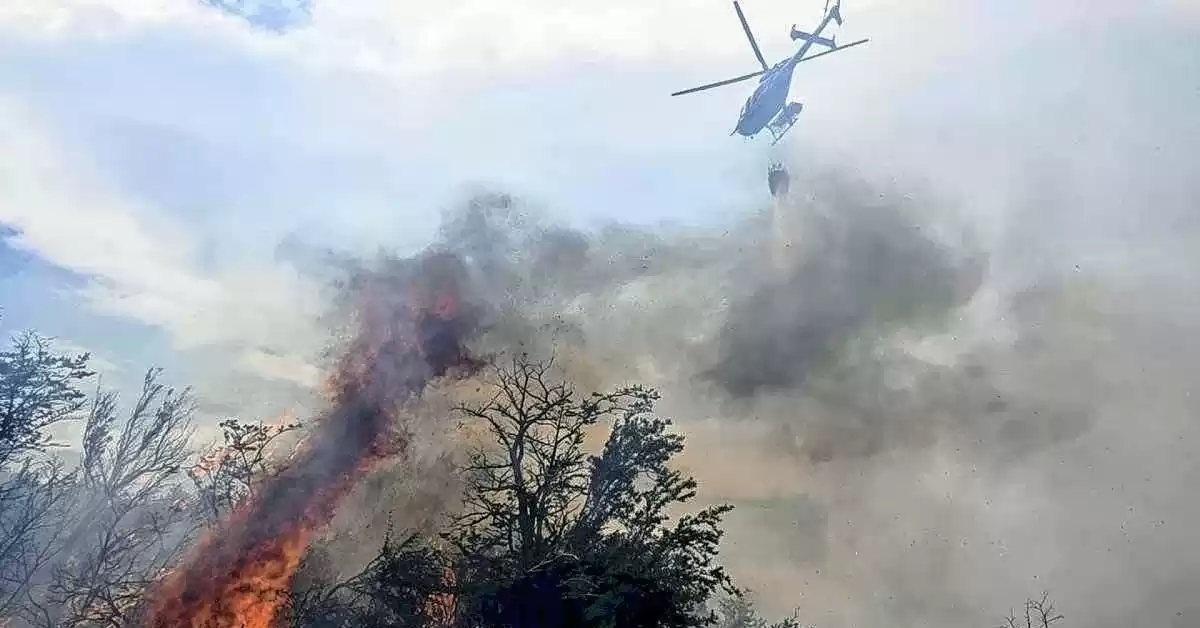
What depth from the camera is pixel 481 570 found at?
27172mm

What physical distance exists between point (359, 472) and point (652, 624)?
14.3 meters

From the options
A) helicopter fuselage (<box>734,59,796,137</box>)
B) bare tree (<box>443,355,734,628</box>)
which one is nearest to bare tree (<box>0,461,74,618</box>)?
bare tree (<box>443,355,734,628</box>)

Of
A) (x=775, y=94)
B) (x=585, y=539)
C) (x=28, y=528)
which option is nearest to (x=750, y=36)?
(x=775, y=94)

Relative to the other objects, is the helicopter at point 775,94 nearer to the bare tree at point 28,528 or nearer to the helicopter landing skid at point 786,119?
the helicopter landing skid at point 786,119

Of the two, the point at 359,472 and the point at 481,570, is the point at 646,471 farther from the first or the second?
the point at 359,472

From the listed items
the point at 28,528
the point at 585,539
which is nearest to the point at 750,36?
the point at 585,539

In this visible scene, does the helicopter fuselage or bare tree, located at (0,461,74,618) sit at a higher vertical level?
the helicopter fuselage

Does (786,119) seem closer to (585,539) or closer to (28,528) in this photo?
(585,539)

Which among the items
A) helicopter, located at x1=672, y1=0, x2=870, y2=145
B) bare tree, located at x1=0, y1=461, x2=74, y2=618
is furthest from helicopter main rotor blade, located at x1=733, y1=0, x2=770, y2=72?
bare tree, located at x1=0, y1=461, x2=74, y2=618

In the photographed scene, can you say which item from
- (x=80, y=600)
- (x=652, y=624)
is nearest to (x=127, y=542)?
(x=80, y=600)

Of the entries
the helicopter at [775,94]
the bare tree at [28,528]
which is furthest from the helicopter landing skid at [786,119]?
the bare tree at [28,528]

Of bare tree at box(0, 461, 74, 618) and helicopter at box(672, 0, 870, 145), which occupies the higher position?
helicopter at box(672, 0, 870, 145)

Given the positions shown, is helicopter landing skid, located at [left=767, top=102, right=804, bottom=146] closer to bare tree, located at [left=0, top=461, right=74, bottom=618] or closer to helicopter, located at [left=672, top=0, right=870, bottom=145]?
helicopter, located at [left=672, top=0, right=870, bottom=145]

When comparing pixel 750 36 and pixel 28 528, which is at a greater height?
pixel 750 36
